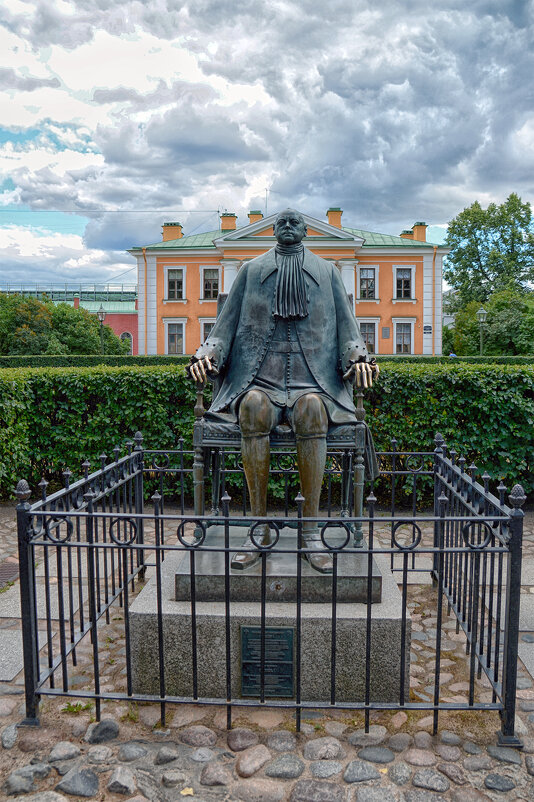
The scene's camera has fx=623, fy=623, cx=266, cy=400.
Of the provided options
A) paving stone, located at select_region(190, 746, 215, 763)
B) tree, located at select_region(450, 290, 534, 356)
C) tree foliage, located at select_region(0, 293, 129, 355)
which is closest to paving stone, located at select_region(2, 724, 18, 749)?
paving stone, located at select_region(190, 746, 215, 763)

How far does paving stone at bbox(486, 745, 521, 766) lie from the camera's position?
2693 mm

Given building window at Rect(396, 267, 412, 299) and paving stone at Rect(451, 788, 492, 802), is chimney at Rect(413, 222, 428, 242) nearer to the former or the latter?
building window at Rect(396, 267, 412, 299)

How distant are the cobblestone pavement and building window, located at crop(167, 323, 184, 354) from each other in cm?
2957

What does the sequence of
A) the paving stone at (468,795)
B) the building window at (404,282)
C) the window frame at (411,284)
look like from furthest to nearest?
1. the building window at (404,282)
2. the window frame at (411,284)
3. the paving stone at (468,795)

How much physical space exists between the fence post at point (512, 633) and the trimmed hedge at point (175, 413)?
13.8 feet

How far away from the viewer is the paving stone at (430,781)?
2.53m

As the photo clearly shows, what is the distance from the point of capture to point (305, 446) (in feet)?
11.9

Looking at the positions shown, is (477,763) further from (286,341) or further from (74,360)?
(74,360)

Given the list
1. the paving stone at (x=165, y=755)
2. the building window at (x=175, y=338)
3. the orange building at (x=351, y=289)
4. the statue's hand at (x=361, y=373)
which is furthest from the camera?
the building window at (x=175, y=338)

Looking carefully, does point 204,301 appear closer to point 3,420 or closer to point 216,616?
point 3,420

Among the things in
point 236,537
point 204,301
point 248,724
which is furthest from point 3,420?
point 204,301

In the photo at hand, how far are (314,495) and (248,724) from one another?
1.24 meters

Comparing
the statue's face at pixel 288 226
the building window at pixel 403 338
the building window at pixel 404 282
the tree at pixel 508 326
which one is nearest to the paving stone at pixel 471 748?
the statue's face at pixel 288 226

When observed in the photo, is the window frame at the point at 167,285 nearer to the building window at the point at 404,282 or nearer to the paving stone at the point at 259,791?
the building window at the point at 404,282
